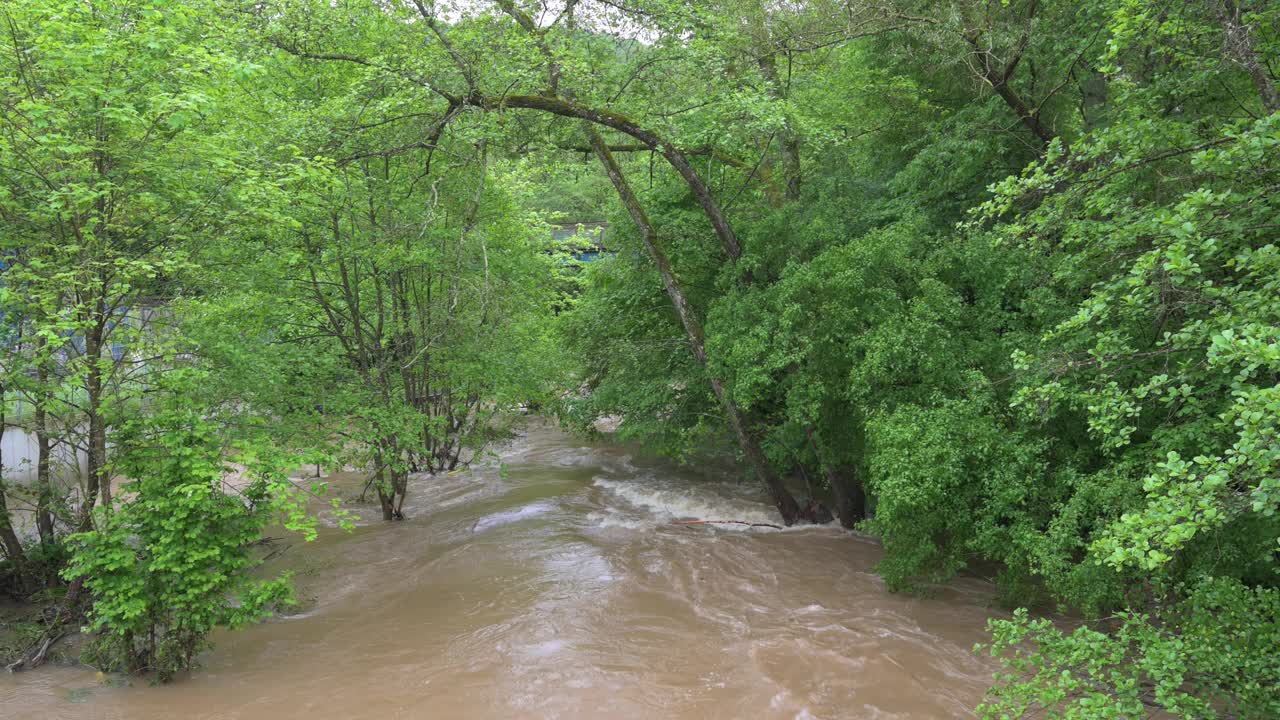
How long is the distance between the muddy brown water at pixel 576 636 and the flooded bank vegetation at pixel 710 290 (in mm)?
564

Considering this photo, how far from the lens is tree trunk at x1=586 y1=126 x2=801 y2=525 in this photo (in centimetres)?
1152

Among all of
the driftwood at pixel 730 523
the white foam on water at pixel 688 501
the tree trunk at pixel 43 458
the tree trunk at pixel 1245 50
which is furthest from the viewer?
the white foam on water at pixel 688 501

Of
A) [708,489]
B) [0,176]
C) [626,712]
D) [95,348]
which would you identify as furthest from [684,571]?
[0,176]

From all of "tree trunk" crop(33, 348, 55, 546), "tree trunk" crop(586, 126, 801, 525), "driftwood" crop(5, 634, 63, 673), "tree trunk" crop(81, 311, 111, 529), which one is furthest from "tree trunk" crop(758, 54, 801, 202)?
"driftwood" crop(5, 634, 63, 673)

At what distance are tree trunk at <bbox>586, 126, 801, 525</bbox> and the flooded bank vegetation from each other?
0.07m

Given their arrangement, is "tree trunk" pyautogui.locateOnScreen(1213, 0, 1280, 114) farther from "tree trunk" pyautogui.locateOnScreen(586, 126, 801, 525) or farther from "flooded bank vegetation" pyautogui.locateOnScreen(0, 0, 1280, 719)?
"tree trunk" pyautogui.locateOnScreen(586, 126, 801, 525)

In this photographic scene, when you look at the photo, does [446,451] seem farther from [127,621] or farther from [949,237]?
[949,237]

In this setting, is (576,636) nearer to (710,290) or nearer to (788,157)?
(710,290)

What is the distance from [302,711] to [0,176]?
5.27 metres

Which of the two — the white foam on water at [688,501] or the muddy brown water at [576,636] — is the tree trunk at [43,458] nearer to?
the muddy brown water at [576,636]

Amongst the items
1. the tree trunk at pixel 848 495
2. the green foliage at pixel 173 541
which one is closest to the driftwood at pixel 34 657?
the green foliage at pixel 173 541

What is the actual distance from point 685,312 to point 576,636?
206 inches

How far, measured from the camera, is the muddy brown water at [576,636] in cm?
684

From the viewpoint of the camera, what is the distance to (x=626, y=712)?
6734 mm
